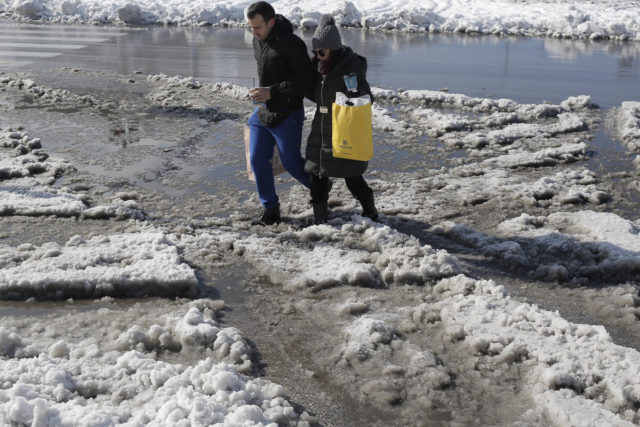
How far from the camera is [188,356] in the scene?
10.2 feet

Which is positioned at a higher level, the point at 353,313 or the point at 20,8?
the point at 20,8

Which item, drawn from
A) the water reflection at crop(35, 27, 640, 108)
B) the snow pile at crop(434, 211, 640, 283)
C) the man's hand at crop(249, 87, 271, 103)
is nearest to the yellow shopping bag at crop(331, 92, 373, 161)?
the man's hand at crop(249, 87, 271, 103)

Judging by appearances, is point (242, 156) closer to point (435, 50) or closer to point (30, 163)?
point (30, 163)

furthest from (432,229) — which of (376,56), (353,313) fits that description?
(376,56)

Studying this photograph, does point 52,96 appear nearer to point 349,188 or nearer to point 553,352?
point 349,188

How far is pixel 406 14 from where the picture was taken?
22859 mm

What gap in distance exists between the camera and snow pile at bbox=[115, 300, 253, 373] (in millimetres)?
3117

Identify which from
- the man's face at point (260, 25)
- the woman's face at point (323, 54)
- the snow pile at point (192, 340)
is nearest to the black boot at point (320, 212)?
the woman's face at point (323, 54)

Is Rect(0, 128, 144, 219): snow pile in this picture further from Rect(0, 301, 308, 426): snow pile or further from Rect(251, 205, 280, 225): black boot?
Rect(0, 301, 308, 426): snow pile

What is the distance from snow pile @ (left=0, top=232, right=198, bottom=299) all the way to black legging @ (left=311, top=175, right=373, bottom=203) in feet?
4.06

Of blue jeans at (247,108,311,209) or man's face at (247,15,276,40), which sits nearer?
man's face at (247,15,276,40)

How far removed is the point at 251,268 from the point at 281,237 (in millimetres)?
481

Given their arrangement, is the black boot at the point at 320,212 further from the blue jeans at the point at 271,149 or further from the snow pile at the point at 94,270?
the snow pile at the point at 94,270

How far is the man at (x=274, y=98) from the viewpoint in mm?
4547
